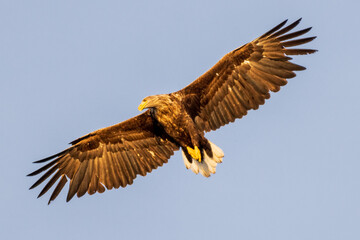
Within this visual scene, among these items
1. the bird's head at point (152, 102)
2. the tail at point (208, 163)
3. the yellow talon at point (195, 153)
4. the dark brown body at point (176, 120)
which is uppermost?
the bird's head at point (152, 102)

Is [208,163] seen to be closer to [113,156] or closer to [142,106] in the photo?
[142,106]

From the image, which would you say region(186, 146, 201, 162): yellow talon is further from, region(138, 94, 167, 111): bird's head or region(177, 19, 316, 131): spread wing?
region(138, 94, 167, 111): bird's head

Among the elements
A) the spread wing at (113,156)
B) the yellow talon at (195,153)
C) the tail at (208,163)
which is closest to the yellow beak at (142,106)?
the spread wing at (113,156)

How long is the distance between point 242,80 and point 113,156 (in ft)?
10.9

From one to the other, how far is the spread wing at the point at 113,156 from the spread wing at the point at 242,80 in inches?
42.4

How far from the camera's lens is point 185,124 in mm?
13555

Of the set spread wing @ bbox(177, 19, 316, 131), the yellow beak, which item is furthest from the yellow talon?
the yellow beak

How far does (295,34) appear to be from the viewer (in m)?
13.1

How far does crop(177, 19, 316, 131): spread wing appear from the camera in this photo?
13.4 meters

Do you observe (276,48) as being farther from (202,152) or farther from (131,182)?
(131,182)

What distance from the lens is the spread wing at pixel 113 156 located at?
14.4m

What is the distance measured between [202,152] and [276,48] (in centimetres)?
263

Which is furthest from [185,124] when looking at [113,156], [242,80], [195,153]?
[113,156]

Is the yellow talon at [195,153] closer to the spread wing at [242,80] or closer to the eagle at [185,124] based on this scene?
the eagle at [185,124]
